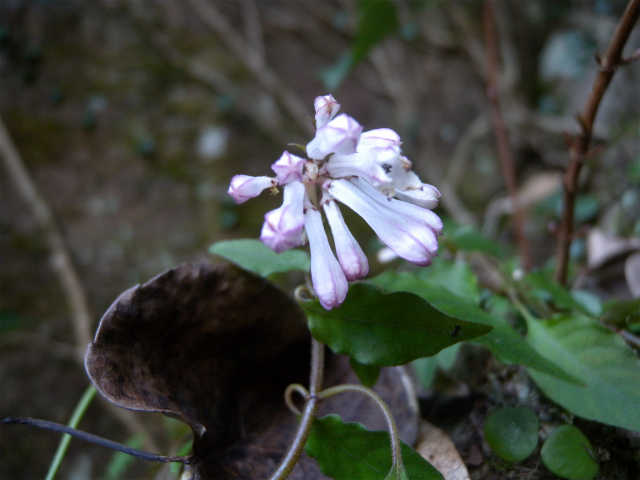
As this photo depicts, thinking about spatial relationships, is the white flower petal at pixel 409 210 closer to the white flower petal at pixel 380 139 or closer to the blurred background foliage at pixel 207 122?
the white flower petal at pixel 380 139

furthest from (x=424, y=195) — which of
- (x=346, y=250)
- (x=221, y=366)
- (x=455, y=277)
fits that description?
(x=221, y=366)

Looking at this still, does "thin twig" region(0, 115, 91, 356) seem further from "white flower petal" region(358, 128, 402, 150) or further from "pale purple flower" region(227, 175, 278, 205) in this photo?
"white flower petal" region(358, 128, 402, 150)

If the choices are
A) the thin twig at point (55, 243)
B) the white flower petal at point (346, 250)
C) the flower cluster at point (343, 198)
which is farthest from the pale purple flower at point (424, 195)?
the thin twig at point (55, 243)

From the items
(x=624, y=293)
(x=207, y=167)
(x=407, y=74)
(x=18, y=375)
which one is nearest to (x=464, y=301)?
(x=624, y=293)

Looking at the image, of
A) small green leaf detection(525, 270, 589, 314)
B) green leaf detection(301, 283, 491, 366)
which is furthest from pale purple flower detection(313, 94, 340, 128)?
small green leaf detection(525, 270, 589, 314)

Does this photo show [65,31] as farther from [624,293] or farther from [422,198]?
[624,293]

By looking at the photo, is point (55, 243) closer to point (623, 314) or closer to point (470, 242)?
point (470, 242)
